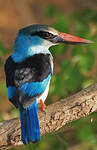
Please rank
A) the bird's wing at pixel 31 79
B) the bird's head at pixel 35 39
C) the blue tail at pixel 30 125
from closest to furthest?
1. the blue tail at pixel 30 125
2. the bird's wing at pixel 31 79
3. the bird's head at pixel 35 39

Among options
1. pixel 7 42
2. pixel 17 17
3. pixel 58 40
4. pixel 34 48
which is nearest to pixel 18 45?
pixel 34 48

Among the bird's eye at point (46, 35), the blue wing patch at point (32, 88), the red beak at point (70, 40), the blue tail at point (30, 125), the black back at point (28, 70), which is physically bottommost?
the blue tail at point (30, 125)

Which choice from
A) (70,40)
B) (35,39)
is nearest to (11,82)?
(35,39)

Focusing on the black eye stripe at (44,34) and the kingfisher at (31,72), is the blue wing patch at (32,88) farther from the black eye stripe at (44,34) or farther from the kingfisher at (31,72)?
the black eye stripe at (44,34)

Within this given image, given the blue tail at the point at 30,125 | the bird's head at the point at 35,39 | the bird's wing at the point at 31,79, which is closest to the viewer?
the blue tail at the point at 30,125

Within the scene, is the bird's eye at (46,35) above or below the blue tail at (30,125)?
above

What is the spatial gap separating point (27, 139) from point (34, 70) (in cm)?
53

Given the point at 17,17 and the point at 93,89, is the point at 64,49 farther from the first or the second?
the point at 17,17

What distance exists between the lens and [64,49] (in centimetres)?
353

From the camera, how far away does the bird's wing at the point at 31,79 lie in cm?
270

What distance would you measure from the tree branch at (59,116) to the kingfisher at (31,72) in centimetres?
10

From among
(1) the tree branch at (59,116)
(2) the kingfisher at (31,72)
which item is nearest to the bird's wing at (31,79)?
(2) the kingfisher at (31,72)

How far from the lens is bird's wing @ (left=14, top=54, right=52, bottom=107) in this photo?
2697 millimetres

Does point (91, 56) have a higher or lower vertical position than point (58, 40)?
lower
